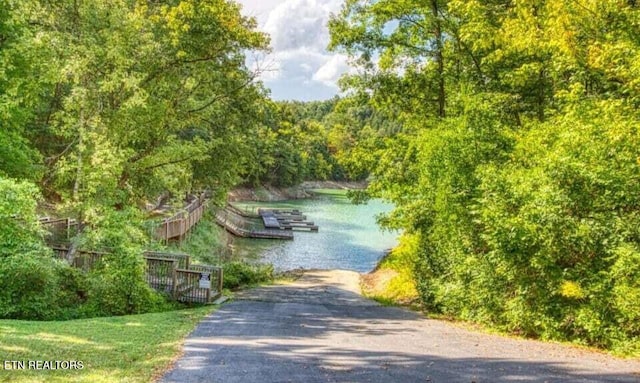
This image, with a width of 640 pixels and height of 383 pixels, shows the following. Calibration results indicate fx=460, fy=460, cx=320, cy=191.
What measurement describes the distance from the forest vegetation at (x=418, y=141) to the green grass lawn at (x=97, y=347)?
1813mm

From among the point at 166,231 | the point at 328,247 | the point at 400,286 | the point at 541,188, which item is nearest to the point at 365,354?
the point at 541,188

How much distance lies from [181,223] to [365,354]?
18.2 metres

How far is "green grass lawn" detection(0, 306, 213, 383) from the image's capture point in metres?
5.54

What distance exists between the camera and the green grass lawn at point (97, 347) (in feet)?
18.2

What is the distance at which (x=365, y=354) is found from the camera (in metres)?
7.13

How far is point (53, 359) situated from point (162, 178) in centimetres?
919

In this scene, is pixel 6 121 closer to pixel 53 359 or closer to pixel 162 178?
pixel 162 178

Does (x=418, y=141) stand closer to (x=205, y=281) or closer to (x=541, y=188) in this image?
(x=541, y=188)

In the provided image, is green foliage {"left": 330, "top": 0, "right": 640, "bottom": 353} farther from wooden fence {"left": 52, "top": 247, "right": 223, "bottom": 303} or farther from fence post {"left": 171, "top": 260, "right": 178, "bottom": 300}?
fence post {"left": 171, "top": 260, "right": 178, "bottom": 300}

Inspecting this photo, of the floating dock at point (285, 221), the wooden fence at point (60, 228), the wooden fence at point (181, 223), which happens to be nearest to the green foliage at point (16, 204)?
the wooden fence at point (60, 228)

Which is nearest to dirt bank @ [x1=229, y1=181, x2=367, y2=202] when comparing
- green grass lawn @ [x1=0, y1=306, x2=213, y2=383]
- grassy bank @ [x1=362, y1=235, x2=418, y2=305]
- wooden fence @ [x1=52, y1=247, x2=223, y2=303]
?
grassy bank @ [x1=362, y1=235, x2=418, y2=305]

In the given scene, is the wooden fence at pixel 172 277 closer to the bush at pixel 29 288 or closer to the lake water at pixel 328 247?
the bush at pixel 29 288

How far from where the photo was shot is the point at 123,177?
14664 millimetres

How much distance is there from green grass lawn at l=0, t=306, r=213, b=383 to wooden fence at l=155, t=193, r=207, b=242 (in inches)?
371
